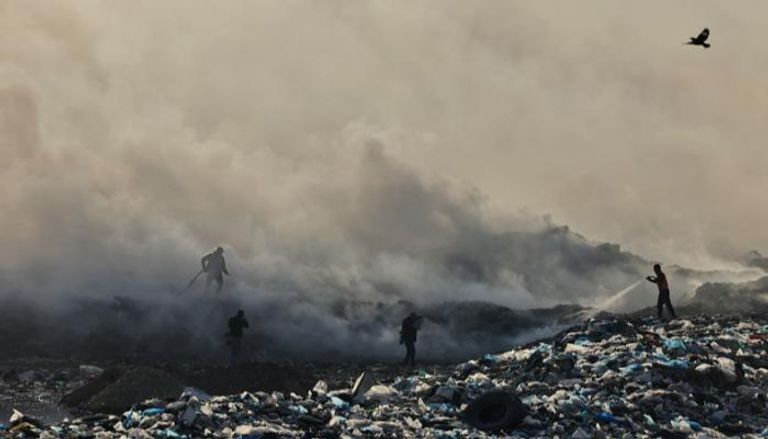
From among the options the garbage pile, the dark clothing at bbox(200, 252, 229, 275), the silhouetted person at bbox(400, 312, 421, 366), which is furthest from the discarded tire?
the dark clothing at bbox(200, 252, 229, 275)

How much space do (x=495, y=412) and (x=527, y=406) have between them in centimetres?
67

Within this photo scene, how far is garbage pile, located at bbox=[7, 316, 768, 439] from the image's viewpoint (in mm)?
11703

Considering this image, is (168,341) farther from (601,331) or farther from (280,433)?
(280,433)

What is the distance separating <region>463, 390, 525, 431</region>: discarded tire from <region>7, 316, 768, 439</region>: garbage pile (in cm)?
1

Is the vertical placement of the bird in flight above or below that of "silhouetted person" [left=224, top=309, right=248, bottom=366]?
above

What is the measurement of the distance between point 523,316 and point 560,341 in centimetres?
1611

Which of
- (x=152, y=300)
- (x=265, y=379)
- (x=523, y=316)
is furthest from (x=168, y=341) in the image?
(x=523, y=316)

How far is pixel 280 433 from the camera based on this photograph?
445 inches

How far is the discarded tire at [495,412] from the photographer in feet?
40.3

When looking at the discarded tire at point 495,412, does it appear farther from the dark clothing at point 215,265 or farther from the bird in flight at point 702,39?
the dark clothing at point 215,265

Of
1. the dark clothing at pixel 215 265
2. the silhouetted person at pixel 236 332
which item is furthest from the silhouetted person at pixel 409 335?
the dark clothing at pixel 215 265

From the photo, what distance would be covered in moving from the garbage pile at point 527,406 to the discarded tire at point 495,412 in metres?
0.01

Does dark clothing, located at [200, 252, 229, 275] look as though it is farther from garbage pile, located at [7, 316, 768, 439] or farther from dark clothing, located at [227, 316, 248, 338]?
garbage pile, located at [7, 316, 768, 439]

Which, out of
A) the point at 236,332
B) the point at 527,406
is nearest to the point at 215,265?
the point at 236,332
